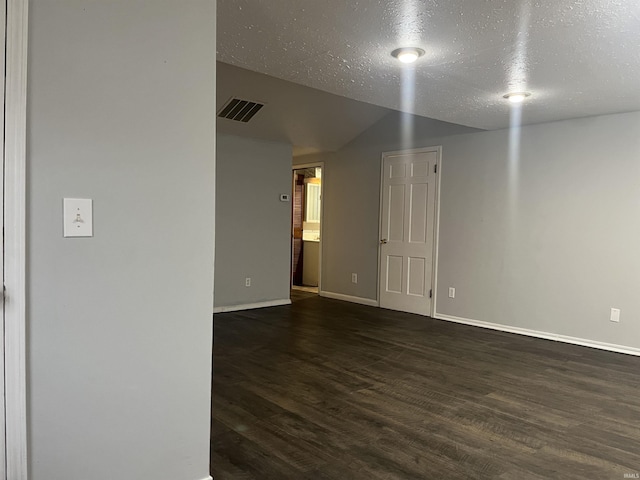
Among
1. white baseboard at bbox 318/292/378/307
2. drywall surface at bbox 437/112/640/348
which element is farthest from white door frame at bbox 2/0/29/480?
white baseboard at bbox 318/292/378/307

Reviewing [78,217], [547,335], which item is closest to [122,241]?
[78,217]

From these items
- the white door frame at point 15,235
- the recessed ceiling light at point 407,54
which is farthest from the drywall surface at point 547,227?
the white door frame at point 15,235

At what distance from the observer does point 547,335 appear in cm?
479

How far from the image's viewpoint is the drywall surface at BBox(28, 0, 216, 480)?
4.79ft

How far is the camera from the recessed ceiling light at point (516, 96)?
369 centimetres

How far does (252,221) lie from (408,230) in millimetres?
2034

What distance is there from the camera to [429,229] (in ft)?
18.9

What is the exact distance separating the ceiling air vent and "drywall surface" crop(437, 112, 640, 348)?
2336mm

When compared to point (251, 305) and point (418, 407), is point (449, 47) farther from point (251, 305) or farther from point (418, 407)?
point (251, 305)

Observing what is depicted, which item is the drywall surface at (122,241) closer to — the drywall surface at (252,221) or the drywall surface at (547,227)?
the drywall surface at (252,221)

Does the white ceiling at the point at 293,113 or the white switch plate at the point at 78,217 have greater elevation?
the white ceiling at the point at 293,113

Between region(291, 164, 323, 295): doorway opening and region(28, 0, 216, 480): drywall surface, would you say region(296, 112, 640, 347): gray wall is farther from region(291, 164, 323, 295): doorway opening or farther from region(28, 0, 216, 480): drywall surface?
region(28, 0, 216, 480): drywall surface

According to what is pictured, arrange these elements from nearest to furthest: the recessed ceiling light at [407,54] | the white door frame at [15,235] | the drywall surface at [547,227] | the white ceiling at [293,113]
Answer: the white door frame at [15,235]
the recessed ceiling light at [407,54]
the drywall surface at [547,227]
the white ceiling at [293,113]

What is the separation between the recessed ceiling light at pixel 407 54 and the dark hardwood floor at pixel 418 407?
2.21m
